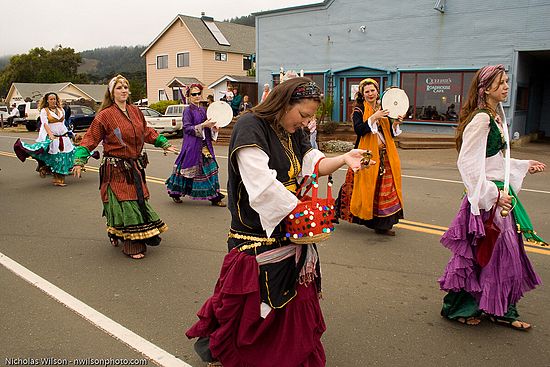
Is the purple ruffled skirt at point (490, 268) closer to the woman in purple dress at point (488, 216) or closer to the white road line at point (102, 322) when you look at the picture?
the woman in purple dress at point (488, 216)

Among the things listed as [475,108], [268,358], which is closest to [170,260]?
[268,358]

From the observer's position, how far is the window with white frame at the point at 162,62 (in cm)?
4074

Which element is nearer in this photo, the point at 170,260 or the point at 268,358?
the point at 268,358

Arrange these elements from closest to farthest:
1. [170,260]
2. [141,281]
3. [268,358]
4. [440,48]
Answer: [268,358]
[141,281]
[170,260]
[440,48]

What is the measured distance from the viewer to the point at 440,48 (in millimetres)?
18109

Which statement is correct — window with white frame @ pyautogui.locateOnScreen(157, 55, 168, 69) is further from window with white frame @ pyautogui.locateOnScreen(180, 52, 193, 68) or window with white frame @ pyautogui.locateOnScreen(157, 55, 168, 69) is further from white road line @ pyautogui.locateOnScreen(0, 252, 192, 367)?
white road line @ pyautogui.locateOnScreen(0, 252, 192, 367)

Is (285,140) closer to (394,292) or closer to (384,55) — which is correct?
(394,292)

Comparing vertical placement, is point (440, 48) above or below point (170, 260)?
above

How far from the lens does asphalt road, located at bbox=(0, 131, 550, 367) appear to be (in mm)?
3330

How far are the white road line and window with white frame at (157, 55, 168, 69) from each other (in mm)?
37920

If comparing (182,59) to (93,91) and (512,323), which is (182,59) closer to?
(512,323)

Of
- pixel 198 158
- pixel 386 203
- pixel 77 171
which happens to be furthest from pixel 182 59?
→ pixel 77 171

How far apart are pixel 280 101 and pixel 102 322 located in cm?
234

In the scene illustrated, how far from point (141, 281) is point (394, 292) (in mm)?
2338
